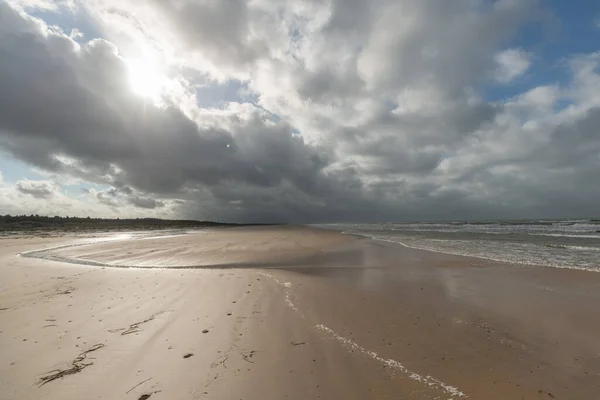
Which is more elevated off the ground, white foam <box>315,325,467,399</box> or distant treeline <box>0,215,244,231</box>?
distant treeline <box>0,215,244,231</box>

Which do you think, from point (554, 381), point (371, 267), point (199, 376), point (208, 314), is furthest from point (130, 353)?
point (371, 267)

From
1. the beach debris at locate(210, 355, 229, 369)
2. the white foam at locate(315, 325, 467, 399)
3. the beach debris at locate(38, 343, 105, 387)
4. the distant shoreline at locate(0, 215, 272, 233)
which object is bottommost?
the white foam at locate(315, 325, 467, 399)

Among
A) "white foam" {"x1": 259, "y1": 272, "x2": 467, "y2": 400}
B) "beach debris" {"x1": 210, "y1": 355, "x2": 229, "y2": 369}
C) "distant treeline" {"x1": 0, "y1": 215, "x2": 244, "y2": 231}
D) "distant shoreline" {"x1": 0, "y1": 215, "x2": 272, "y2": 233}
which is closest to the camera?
"white foam" {"x1": 259, "y1": 272, "x2": 467, "y2": 400}

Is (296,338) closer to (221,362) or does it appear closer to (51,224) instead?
(221,362)

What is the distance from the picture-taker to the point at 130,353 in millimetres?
4973

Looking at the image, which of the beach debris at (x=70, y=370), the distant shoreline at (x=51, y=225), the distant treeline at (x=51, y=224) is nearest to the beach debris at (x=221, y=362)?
the beach debris at (x=70, y=370)

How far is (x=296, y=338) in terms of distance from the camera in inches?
227

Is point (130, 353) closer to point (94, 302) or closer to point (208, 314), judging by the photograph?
point (208, 314)

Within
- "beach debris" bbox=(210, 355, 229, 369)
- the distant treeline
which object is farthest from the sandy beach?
the distant treeline

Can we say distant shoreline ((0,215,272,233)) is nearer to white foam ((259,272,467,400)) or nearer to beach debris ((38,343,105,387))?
beach debris ((38,343,105,387))

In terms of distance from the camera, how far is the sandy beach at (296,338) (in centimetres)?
414

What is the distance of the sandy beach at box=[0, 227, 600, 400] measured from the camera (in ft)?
13.6

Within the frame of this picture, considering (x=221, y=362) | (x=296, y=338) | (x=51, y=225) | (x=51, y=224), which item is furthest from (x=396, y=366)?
(x=51, y=224)

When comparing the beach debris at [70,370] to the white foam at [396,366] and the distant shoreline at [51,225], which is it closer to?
the white foam at [396,366]
